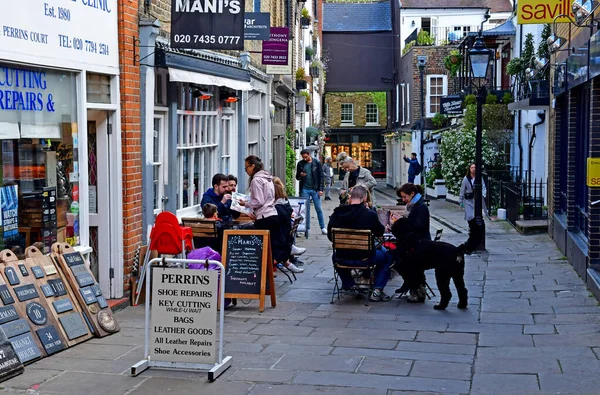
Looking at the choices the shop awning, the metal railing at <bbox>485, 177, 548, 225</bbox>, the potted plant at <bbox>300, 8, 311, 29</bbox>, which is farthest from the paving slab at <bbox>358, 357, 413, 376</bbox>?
the potted plant at <bbox>300, 8, 311, 29</bbox>

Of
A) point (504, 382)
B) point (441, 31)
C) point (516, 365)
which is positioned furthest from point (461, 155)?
point (441, 31)

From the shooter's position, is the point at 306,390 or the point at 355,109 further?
the point at 355,109

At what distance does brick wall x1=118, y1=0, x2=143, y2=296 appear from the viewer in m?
10.5

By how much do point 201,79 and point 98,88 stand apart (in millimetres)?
2853

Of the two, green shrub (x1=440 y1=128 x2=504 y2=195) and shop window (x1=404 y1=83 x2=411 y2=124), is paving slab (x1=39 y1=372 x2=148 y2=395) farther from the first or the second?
shop window (x1=404 y1=83 x2=411 y2=124)

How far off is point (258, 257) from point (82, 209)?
213 cm

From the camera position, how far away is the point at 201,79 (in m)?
12.8

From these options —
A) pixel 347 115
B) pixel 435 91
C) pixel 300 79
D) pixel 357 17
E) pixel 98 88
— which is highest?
pixel 357 17

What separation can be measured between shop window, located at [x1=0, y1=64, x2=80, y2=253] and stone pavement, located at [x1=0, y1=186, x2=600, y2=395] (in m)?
1.29

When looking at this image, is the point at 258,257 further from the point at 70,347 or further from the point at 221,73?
the point at 221,73

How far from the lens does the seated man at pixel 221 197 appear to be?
12.3 m

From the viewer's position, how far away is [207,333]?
7.32 m

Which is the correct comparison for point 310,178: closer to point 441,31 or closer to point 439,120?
point 439,120

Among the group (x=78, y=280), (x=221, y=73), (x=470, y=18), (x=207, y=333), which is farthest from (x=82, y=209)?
(x=470, y=18)
